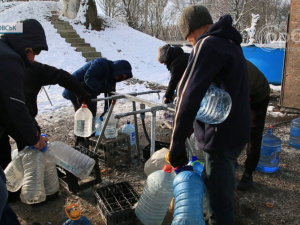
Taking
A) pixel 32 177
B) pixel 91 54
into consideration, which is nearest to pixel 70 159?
pixel 32 177

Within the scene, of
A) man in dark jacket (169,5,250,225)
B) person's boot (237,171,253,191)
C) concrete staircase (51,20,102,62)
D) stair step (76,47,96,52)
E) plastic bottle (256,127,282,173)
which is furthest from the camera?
stair step (76,47,96,52)

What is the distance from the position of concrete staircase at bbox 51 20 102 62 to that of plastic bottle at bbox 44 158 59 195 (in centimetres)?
941

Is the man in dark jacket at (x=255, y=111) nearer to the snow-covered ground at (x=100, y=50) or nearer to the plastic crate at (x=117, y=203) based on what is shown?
the plastic crate at (x=117, y=203)

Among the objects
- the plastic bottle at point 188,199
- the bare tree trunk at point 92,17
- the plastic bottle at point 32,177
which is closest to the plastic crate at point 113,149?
the plastic bottle at point 32,177

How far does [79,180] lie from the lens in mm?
3859

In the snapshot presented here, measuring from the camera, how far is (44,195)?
319cm

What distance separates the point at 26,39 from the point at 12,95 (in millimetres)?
670

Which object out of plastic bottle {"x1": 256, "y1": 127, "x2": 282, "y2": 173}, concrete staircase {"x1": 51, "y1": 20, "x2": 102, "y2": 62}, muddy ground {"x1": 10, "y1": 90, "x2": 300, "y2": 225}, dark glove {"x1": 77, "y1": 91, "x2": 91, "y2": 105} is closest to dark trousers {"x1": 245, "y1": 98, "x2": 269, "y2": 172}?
muddy ground {"x1": 10, "y1": 90, "x2": 300, "y2": 225}

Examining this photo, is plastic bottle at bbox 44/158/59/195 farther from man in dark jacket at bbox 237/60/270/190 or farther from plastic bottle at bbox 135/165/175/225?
man in dark jacket at bbox 237/60/270/190

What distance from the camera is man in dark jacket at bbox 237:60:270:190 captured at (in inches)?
137

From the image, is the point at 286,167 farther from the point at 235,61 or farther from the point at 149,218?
the point at 235,61

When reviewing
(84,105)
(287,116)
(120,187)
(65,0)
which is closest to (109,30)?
(65,0)

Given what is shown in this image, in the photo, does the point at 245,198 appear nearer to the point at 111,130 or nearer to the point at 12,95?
the point at 111,130

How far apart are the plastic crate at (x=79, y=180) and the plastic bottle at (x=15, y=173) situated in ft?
1.82
